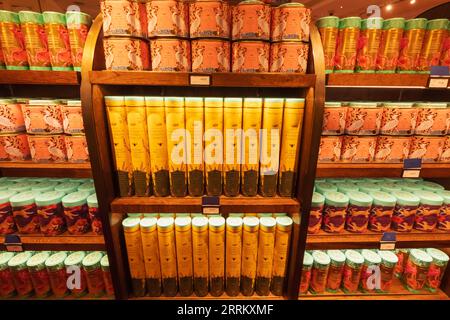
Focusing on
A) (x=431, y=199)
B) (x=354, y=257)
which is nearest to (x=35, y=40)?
(x=354, y=257)

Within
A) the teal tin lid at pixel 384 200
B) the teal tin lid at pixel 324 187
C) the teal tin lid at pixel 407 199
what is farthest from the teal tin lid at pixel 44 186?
the teal tin lid at pixel 407 199

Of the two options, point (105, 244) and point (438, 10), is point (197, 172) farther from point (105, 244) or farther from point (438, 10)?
point (438, 10)

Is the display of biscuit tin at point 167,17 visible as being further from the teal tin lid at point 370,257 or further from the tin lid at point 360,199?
the teal tin lid at point 370,257

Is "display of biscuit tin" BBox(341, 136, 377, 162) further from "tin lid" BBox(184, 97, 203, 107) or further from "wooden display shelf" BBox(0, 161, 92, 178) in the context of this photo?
"wooden display shelf" BBox(0, 161, 92, 178)

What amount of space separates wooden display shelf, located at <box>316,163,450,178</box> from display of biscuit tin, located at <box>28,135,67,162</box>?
119 centimetres

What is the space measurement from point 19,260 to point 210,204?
108cm

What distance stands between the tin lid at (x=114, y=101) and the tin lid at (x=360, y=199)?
119 centimetres

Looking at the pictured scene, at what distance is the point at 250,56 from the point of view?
36.4 inches

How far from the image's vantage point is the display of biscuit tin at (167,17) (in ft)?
2.85

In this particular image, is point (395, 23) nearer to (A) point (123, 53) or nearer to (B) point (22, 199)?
(A) point (123, 53)

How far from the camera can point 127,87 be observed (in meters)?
1.21

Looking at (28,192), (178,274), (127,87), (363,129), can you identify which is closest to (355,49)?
(363,129)

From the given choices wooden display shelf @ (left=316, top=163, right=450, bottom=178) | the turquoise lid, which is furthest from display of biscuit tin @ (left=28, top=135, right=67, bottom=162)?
wooden display shelf @ (left=316, top=163, right=450, bottom=178)

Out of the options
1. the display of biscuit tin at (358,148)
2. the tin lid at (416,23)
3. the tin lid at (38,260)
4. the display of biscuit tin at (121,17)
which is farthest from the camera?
the tin lid at (38,260)
